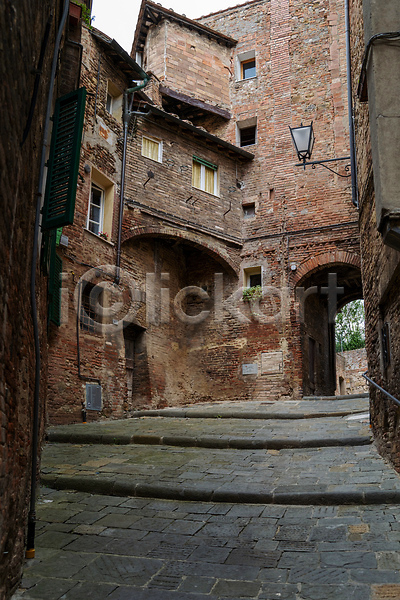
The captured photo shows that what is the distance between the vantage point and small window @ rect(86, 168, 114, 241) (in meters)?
14.3

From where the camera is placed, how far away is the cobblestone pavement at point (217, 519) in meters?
4.15

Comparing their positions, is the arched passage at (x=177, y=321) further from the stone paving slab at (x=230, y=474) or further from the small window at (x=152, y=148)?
the stone paving slab at (x=230, y=474)

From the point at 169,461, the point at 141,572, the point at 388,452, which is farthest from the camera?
the point at 169,461

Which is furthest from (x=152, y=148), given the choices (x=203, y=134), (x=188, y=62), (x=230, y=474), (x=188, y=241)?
(x=230, y=474)

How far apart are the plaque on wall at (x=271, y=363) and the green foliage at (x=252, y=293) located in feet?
5.55

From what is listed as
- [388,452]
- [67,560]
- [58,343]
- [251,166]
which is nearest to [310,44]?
[251,166]

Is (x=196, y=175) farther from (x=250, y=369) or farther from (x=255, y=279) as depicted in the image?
(x=250, y=369)

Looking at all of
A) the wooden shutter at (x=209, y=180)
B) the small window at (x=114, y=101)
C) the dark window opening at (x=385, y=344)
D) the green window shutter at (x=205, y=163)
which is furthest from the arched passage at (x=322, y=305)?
the dark window opening at (x=385, y=344)

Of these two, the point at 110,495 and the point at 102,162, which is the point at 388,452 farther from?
the point at 102,162

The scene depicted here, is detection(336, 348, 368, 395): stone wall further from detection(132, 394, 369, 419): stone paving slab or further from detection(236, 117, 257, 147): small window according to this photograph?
detection(132, 394, 369, 419): stone paving slab

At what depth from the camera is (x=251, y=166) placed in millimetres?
18812

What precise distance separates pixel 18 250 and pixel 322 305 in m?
16.5

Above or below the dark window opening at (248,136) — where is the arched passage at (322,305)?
below

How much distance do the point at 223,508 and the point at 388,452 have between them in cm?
241
